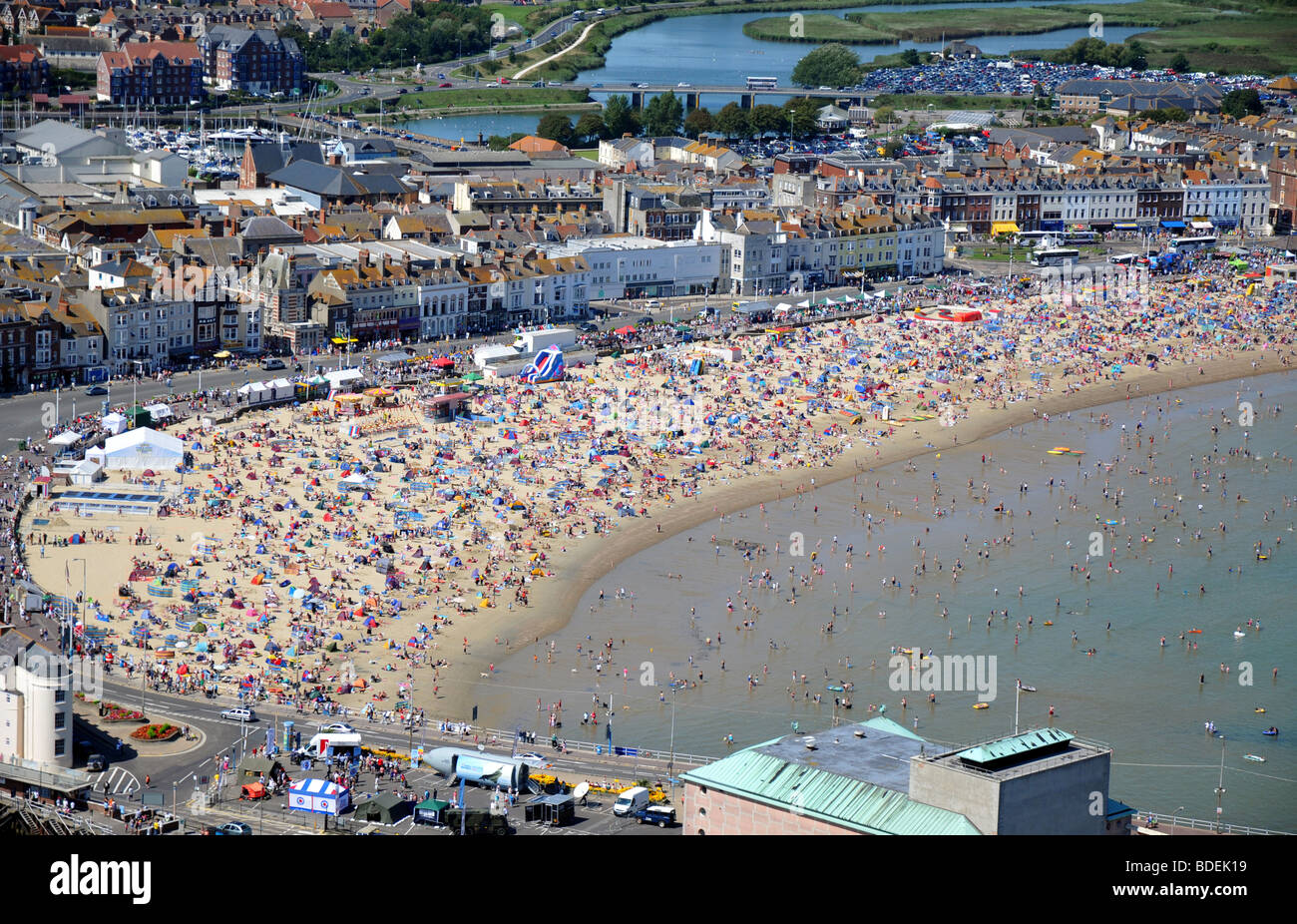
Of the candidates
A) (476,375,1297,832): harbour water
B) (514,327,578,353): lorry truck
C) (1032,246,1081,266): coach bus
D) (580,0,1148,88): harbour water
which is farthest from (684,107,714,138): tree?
(476,375,1297,832): harbour water

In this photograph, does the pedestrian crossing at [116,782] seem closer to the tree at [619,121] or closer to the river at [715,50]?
the tree at [619,121]

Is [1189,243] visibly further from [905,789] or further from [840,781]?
[905,789]

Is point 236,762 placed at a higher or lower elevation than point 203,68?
lower

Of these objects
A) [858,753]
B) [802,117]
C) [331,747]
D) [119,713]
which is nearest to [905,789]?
[858,753]

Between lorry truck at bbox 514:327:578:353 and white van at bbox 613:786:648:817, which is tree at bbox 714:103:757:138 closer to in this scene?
lorry truck at bbox 514:327:578:353

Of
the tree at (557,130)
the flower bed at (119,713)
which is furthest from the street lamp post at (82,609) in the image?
the tree at (557,130)

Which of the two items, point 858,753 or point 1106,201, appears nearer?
point 858,753

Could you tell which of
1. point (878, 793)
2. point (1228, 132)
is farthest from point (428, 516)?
point (1228, 132)
